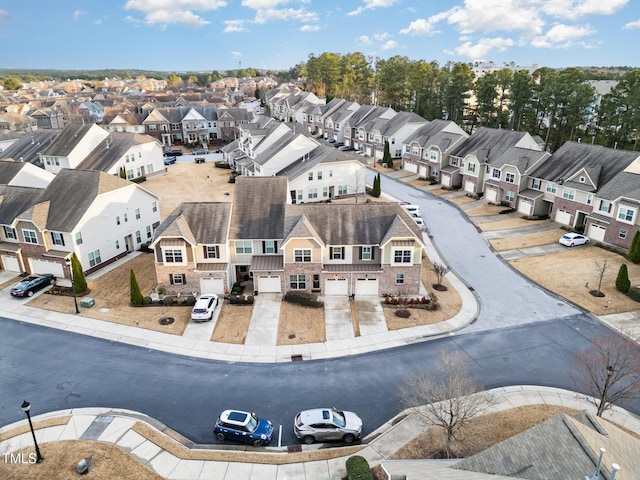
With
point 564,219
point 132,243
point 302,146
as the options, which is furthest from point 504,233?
point 132,243

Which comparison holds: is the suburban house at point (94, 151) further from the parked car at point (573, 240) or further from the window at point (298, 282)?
the parked car at point (573, 240)

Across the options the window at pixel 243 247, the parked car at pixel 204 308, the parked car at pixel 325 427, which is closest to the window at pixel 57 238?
the parked car at pixel 204 308

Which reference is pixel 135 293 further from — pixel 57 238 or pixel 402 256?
pixel 402 256

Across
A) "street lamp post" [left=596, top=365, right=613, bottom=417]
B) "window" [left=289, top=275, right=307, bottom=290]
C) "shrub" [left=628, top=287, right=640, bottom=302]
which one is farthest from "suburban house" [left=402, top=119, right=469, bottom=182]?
"street lamp post" [left=596, top=365, right=613, bottom=417]

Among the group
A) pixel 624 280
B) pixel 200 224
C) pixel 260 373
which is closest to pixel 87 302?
pixel 200 224

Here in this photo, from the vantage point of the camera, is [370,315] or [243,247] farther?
[243,247]

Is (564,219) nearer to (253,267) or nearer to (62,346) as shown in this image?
(253,267)
